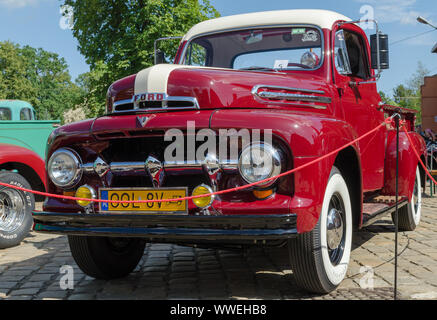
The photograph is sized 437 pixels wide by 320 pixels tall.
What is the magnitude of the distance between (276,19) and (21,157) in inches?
149

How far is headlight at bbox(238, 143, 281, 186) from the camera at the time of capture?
314cm

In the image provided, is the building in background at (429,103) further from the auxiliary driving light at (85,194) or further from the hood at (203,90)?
the auxiliary driving light at (85,194)

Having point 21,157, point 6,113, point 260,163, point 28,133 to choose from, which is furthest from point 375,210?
point 6,113

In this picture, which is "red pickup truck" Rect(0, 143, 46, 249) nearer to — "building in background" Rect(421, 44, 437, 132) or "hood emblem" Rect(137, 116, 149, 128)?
"hood emblem" Rect(137, 116, 149, 128)

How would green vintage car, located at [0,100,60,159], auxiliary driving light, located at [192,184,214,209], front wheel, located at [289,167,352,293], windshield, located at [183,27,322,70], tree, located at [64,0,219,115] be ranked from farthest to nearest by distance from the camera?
1. tree, located at [64,0,219,115]
2. green vintage car, located at [0,100,60,159]
3. windshield, located at [183,27,322,70]
4. front wheel, located at [289,167,352,293]
5. auxiliary driving light, located at [192,184,214,209]

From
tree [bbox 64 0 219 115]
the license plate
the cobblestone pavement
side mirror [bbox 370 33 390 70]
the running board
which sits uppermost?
tree [bbox 64 0 219 115]

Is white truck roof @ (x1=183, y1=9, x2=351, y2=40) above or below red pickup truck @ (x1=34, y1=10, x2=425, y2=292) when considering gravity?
above

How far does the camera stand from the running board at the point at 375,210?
14.3 feet

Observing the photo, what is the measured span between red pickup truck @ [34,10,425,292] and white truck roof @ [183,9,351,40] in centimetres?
2

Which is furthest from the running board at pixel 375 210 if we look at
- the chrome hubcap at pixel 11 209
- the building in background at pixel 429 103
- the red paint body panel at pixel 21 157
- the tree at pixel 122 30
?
the tree at pixel 122 30

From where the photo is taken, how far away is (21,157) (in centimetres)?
673

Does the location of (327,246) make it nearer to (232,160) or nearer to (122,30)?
(232,160)

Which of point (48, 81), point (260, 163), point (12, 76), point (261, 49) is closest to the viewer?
point (260, 163)

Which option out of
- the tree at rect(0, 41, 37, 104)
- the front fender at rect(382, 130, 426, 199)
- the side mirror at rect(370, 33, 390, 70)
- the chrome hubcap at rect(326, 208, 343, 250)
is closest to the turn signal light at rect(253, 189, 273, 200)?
the chrome hubcap at rect(326, 208, 343, 250)
